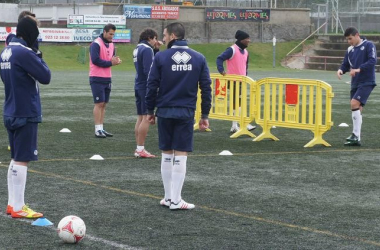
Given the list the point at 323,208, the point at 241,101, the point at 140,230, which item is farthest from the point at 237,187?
the point at 241,101

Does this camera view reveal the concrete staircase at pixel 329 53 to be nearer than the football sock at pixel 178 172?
No

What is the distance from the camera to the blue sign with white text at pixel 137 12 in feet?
191

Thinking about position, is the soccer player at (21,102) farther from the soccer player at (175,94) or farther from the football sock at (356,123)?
the football sock at (356,123)

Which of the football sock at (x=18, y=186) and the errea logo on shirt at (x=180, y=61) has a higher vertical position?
the errea logo on shirt at (x=180, y=61)

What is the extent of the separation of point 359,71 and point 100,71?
15.8ft

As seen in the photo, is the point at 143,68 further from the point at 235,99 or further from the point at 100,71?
the point at 235,99

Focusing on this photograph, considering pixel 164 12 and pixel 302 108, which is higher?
pixel 164 12

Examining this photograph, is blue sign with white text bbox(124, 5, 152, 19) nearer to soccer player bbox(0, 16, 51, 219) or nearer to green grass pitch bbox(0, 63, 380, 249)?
green grass pitch bbox(0, 63, 380, 249)

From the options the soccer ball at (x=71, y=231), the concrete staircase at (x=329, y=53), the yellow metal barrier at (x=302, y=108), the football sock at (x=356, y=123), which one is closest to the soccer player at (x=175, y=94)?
the soccer ball at (x=71, y=231)

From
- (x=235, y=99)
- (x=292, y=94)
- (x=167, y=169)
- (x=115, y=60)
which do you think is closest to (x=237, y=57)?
(x=235, y=99)

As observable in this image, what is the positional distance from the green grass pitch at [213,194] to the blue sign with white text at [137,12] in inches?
1629

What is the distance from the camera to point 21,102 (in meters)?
8.84

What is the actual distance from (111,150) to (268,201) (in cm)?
505

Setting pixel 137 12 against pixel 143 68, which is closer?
pixel 143 68
